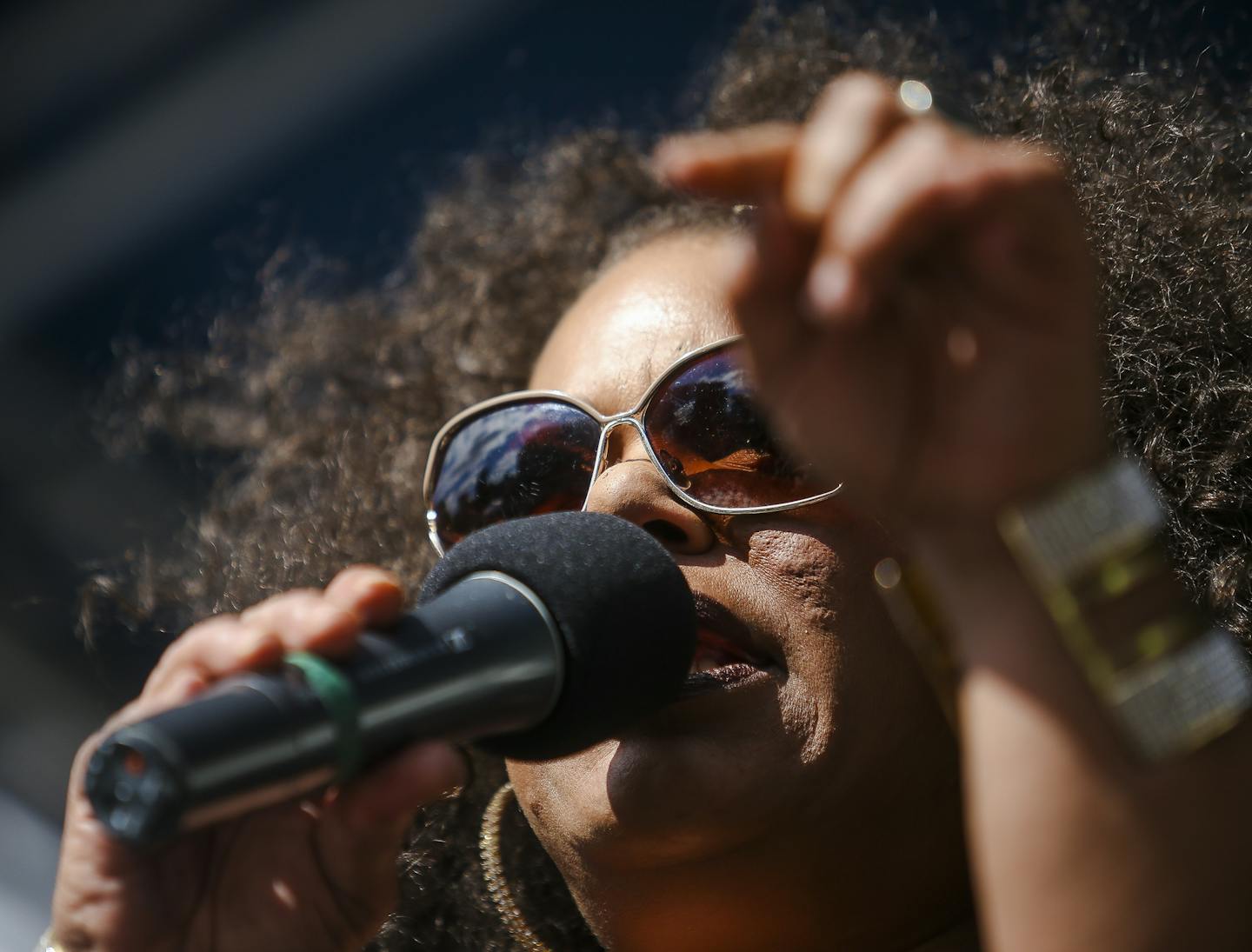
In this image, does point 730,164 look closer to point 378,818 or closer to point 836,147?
point 836,147

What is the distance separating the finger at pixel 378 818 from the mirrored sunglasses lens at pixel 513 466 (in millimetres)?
610

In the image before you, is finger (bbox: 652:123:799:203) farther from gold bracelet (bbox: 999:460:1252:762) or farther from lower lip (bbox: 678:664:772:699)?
lower lip (bbox: 678:664:772:699)

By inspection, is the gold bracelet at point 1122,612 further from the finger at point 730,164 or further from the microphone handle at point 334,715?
the microphone handle at point 334,715

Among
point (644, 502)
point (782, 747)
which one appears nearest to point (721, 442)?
point (644, 502)

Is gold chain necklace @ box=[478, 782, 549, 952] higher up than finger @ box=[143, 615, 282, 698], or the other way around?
finger @ box=[143, 615, 282, 698]

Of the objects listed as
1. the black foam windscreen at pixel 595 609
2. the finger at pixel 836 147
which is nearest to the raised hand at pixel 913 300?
the finger at pixel 836 147

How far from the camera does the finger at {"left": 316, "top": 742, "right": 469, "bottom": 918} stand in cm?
115

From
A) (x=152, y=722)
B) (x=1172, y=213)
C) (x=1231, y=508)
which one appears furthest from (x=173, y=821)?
(x=1172, y=213)

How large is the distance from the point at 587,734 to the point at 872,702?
0.47 meters

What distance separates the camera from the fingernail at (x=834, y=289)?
878 mm

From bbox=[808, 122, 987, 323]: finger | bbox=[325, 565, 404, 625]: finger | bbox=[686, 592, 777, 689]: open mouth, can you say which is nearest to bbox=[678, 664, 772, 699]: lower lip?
bbox=[686, 592, 777, 689]: open mouth

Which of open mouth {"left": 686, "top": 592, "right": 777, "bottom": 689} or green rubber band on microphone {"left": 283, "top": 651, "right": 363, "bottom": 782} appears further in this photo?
open mouth {"left": 686, "top": 592, "right": 777, "bottom": 689}

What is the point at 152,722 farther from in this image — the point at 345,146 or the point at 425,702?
the point at 345,146

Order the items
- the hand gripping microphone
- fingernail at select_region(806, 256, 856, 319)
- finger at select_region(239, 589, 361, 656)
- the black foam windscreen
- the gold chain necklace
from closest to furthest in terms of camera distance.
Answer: fingernail at select_region(806, 256, 856, 319), the hand gripping microphone, finger at select_region(239, 589, 361, 656), the black foam windscreen, the gold chain necklace
